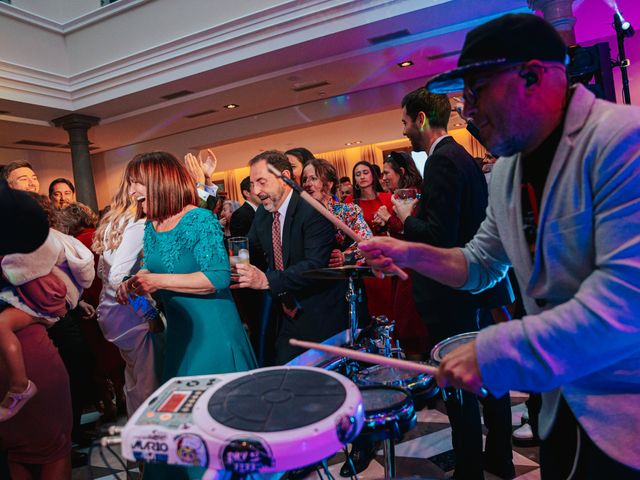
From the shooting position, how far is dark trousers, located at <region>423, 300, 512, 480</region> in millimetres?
1976

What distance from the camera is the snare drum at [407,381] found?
167 centimetres

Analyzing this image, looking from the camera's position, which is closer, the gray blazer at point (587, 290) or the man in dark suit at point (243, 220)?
the gray blazer at point (587, 290)

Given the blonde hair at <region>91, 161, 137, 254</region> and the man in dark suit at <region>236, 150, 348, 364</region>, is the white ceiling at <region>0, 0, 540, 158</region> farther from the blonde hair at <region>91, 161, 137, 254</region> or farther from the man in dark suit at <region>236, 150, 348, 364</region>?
the blonde hair at <region>91, 161, 137, 254</region>

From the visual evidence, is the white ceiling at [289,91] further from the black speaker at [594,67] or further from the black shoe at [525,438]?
the black shoe at [525,438]

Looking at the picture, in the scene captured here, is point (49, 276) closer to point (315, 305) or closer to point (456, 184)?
point (315, 305)

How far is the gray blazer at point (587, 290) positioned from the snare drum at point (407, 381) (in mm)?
716

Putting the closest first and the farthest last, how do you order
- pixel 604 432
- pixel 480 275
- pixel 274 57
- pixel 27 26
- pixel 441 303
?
pixel 604 432 → pixel 480 275 → pixel 441 303 → pixel 274 57 → pixel 27 26

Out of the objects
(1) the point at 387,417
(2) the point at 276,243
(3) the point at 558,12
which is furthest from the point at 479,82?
(3) the point at 558,12

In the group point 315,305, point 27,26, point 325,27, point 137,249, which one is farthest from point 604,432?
point 27,26

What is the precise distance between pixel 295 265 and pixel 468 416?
1.01m

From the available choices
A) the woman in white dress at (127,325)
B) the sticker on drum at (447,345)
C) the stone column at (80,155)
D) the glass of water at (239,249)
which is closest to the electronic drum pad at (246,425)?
the sticker on drum at (447,345)

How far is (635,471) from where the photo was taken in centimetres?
86

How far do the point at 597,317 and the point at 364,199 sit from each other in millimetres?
3914

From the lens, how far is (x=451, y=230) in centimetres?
201
